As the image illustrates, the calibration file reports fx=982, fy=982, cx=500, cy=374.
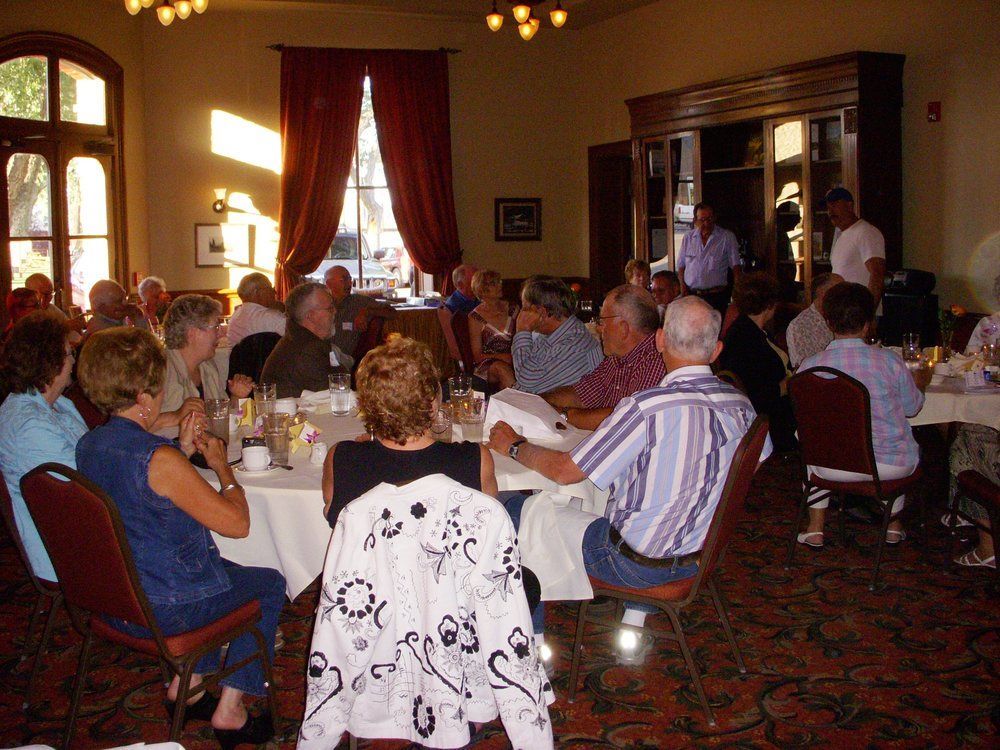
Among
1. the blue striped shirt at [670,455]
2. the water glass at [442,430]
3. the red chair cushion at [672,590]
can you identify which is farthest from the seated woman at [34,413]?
the red chair cushion at [672,590]

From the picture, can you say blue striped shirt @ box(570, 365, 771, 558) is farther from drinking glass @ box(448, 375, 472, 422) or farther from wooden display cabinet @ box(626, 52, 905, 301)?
wooden display cabinet @ box(626, 52, 905, 301)

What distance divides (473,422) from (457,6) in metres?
8.15

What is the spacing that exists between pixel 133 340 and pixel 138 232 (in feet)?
27.3

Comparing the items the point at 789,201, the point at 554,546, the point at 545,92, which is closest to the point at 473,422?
the point at 554,546

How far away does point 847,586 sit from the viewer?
14.5 ft

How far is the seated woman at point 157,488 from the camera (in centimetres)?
272

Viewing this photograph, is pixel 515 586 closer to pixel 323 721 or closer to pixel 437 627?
pixel 437 627

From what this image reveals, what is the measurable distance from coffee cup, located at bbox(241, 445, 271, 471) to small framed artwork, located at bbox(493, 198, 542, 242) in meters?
8.85

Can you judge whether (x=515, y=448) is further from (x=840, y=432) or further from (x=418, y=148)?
(x=418, y=148)

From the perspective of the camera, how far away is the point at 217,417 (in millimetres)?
3729

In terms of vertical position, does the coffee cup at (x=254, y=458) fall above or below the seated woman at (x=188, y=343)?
below

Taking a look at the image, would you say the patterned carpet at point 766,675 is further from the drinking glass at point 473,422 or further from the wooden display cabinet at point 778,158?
the wooden display cabinet at point 778,158

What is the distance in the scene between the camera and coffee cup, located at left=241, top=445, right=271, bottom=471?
338cm

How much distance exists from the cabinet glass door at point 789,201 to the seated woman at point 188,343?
5502mm
